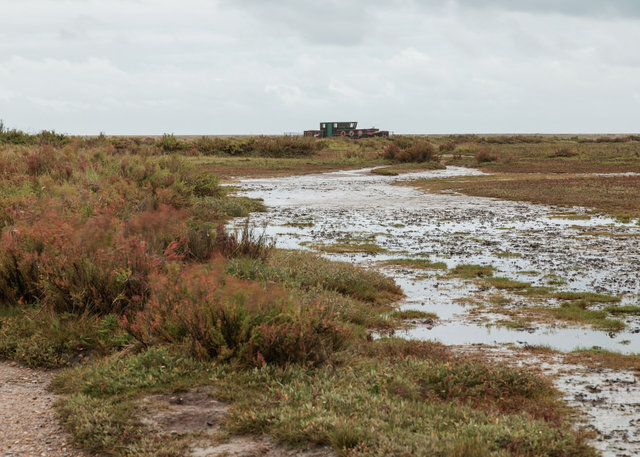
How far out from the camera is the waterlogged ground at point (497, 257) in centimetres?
723

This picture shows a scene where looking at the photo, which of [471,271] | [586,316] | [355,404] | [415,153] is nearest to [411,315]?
[586,316]

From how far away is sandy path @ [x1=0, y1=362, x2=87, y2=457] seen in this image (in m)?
5.18

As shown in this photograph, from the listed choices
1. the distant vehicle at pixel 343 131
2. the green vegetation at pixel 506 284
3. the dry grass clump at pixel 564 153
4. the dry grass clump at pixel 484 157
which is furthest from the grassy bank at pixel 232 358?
the distant vehicle at pixel 343 131

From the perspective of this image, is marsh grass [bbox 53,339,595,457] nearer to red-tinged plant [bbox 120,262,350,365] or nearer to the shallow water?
red-tinged plant [bbox 120,262,350,365]

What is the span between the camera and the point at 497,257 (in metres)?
15.5

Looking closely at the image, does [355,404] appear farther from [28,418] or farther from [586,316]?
[586,316]

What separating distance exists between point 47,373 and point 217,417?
2.61 meters

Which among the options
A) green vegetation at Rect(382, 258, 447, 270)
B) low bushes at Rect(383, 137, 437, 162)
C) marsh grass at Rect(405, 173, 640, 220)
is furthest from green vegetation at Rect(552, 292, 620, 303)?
low bushes at Rect(383, 137, 437, 162)

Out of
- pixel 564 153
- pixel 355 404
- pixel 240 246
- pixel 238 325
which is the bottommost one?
pixel 355 404

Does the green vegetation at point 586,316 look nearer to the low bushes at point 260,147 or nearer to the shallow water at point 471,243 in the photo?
the shallow water at point 471,243

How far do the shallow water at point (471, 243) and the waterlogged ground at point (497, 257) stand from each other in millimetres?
27

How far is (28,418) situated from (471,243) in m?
13.7

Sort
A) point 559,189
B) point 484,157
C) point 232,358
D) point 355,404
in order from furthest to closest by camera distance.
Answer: point 484,157 → point 559,189 → point 232,358 → point 355,404

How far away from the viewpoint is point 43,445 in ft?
17.3
